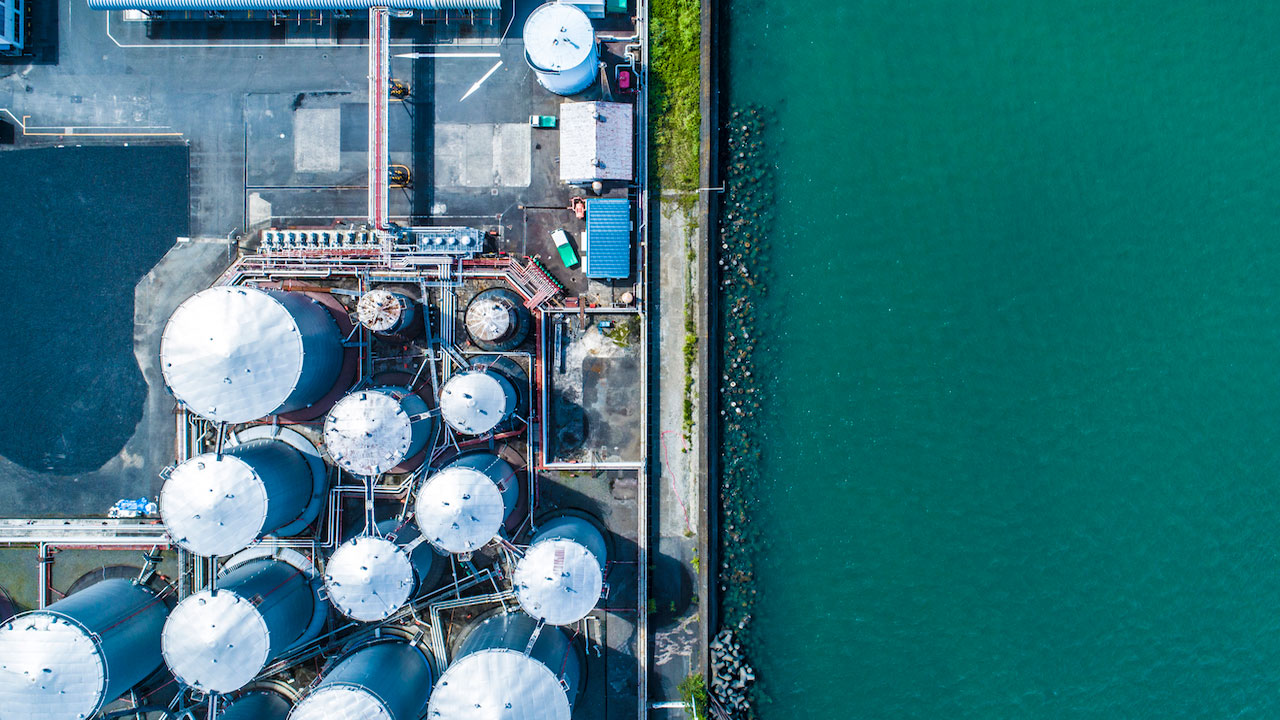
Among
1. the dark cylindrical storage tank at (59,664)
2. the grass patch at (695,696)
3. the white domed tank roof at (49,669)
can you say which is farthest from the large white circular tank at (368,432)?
the grass patch at (695,696)

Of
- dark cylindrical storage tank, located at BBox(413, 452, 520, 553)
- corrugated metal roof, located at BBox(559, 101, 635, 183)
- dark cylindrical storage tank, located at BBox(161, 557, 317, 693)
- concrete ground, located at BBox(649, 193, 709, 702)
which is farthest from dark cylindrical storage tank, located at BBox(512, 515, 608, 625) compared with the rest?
corrugated metal roof, located at BBox(559, 101, 635, 183)

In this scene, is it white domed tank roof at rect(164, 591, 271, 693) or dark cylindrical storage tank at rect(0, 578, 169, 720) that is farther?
white domed tank roof at rect(164, 591, 271, 693)

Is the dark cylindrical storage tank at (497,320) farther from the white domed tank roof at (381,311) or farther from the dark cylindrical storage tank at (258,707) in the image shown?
the dark cylindrical storage tank at (258,707)

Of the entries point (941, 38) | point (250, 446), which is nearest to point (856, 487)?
point (941, 38)

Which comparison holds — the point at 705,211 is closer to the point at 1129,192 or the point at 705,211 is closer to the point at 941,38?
the point at 941,38

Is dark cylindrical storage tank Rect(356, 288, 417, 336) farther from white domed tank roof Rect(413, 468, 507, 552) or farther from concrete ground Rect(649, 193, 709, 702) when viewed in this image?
concrete ground Rect(649, 193, 709, 702)

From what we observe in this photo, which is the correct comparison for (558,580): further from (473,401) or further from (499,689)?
(473,401)
